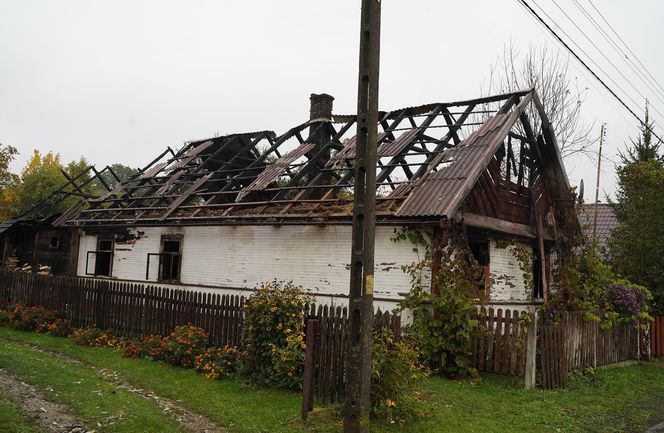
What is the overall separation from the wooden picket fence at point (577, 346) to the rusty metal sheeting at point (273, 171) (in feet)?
28.3

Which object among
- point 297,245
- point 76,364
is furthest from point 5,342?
point 297,245

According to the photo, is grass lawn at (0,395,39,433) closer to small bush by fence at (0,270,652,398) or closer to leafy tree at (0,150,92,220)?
small bush by fence at (0,270,652,398)

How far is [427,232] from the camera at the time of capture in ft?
38.0

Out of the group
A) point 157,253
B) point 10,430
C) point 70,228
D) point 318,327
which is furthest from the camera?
point 70,228

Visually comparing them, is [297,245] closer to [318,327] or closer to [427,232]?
[427,232]

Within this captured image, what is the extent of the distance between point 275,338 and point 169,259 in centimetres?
981

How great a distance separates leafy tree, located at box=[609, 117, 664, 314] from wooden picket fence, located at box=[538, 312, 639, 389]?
3.89m

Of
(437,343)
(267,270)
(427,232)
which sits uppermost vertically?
(427,232)

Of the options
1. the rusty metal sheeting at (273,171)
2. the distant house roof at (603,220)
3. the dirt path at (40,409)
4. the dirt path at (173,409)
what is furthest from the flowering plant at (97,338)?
the distant house roof at (603,220)

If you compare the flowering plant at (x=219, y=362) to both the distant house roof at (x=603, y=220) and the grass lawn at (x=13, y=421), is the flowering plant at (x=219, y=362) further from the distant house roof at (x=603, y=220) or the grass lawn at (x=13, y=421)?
the distant house roof at (x=603, y=220)

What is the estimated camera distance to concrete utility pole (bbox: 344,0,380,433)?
6.01 m

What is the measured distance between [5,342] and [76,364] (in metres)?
3.26

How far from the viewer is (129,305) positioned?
43.3ft

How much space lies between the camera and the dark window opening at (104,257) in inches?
739
